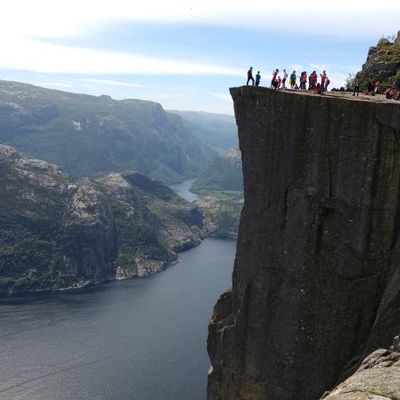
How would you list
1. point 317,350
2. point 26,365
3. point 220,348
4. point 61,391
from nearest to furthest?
point 317,350, point 220,348, point 61,391, point 26,365

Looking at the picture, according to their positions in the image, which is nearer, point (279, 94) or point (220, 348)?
point (279, 94)

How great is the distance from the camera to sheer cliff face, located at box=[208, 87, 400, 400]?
107 ft

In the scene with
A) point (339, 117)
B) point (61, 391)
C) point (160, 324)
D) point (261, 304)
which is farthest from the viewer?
point (160, 324)

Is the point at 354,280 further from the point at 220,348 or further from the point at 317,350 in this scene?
the point at 220,348

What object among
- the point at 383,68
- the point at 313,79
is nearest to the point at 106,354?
the point at 383,68

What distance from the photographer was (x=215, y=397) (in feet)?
142

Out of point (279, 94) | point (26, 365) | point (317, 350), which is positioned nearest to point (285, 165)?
point (279, 94)

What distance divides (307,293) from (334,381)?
5.65 meters

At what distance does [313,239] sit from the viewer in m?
35.1

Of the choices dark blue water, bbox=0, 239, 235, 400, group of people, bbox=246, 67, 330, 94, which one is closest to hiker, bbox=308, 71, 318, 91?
group of people, bbox=246, 67, 330, 94

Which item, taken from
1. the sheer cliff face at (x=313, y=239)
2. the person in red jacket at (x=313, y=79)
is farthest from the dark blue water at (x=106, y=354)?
the person in red jacket at (x=313, y=79)

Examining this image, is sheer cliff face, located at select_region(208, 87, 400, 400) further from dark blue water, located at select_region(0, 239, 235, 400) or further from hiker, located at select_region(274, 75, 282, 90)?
dark blue water, located at select_region(0, 239, 235, 400)

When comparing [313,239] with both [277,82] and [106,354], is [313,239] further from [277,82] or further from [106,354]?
[106,354]

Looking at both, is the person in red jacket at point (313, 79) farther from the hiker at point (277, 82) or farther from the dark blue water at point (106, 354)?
the dark blue water at point (106, 354)
